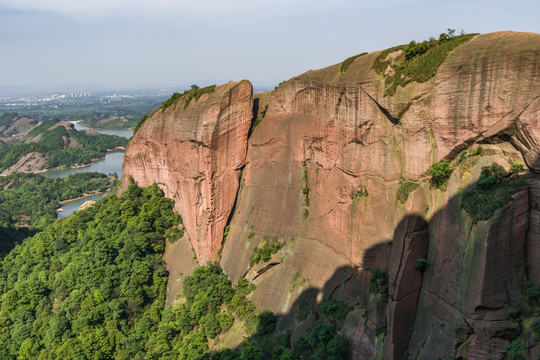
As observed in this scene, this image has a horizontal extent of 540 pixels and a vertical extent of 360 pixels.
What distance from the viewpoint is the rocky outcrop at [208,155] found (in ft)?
84.1

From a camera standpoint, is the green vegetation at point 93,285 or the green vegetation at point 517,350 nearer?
the green vegetation at point 517,350

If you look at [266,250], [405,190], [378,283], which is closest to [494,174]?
[405,190]

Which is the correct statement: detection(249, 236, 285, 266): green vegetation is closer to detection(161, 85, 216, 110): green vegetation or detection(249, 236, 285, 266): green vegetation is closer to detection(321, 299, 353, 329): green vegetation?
detection(321, 299, 353, 329): green vegetation

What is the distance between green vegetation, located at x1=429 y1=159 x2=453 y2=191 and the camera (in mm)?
16203

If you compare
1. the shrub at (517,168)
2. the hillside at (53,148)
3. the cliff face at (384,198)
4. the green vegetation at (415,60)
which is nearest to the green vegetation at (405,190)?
the cliff face at (384,198)

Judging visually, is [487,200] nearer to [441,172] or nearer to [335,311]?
[441,172]

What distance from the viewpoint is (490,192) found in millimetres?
14227

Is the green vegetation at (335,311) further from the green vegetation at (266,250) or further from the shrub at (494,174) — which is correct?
the shrub at (494,174)

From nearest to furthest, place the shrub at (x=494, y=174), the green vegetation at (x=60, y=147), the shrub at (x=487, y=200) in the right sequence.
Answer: the shrub at (x=487, y=200) < the shrub at (x=494, y=174) < the green vegetation at (x=60, y=147)

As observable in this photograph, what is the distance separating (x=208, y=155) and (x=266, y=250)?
7.40 metres

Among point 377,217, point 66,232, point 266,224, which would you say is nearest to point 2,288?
point 66,232

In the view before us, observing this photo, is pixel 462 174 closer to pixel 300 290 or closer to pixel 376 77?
pixel 376 77

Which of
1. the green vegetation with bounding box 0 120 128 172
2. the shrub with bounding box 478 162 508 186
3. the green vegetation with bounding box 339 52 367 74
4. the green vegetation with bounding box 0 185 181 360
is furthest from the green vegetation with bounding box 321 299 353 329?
the green vegetation with bounding box 0 120 128 172

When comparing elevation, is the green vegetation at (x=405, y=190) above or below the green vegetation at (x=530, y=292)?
above
